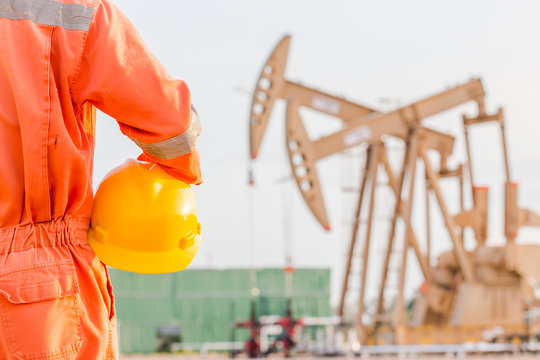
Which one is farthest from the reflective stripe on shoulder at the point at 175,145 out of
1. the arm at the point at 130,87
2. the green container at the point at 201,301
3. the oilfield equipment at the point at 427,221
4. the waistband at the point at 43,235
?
the green container at the point at 201,301

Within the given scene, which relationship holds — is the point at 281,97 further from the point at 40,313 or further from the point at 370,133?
the point at 40,313

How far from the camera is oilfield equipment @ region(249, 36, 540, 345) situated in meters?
16.8

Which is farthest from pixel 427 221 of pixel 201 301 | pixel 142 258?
pixel 142 258

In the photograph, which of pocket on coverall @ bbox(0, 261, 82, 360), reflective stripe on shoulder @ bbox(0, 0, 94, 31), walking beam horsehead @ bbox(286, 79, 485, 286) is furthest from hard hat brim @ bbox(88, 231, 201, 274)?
walking beam horsehead @ bbox(286, 79, 485, 286)

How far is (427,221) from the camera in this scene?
61.3ft

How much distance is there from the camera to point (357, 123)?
56.4ft

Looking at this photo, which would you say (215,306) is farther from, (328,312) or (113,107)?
(113,107)

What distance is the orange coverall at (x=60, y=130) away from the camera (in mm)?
1963

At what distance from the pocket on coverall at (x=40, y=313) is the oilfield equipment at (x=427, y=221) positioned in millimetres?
14330

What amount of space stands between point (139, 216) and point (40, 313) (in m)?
0.35

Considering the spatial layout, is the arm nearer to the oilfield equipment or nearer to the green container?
the oilfield equipment

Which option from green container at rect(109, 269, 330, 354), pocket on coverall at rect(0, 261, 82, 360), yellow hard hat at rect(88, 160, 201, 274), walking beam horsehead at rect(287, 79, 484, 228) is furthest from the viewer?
green container at rect(109, 269, 330, 354)

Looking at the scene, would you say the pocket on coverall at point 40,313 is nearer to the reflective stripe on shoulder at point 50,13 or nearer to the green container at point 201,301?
the reflective stripe on shoulder at point 50,13

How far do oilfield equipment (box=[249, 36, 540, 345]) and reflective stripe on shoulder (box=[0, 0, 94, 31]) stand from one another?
14224mm
